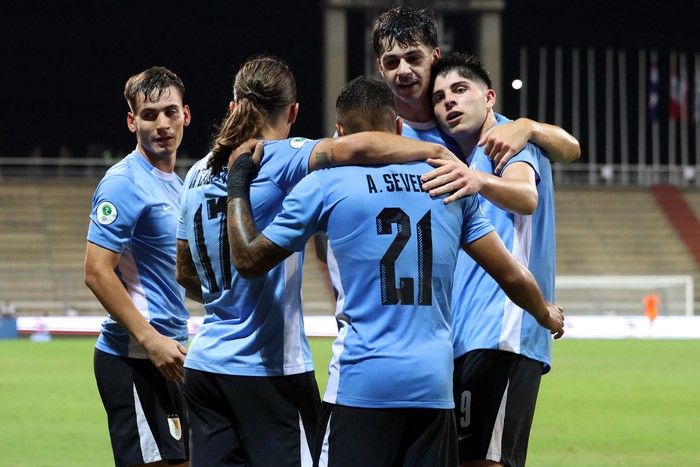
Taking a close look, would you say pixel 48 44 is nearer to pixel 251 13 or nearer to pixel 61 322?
pixel 251 13

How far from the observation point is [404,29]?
496 cm

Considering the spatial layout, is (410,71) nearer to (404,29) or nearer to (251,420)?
(404,29)

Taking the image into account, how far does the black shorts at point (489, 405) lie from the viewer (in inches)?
185

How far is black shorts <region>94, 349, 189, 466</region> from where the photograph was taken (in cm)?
533

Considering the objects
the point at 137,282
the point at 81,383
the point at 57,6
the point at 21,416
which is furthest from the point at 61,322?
the point at 57,6

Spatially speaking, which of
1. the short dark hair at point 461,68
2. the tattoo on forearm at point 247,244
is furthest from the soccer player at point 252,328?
the short dark hair at point 461,68

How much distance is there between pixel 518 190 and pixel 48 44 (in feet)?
165

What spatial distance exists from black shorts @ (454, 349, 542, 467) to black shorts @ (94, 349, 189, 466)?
4.66 feet

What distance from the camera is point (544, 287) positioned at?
4902mm

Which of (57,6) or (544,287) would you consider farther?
(57,6)

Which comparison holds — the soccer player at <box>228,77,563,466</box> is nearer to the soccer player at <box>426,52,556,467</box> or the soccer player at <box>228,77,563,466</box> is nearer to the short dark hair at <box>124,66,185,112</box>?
the soccer player at <box>426,52,556,467</box>

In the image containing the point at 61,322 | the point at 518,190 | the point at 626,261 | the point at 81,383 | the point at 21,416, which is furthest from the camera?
the point at 626,261

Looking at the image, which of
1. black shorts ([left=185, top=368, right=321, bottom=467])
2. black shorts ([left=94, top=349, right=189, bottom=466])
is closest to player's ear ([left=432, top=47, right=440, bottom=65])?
black shorts ([left=185, top=368, right=321, bottom=467])

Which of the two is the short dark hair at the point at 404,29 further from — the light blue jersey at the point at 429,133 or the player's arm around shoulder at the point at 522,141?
the player's arm around shoulder at the point at 522,141
